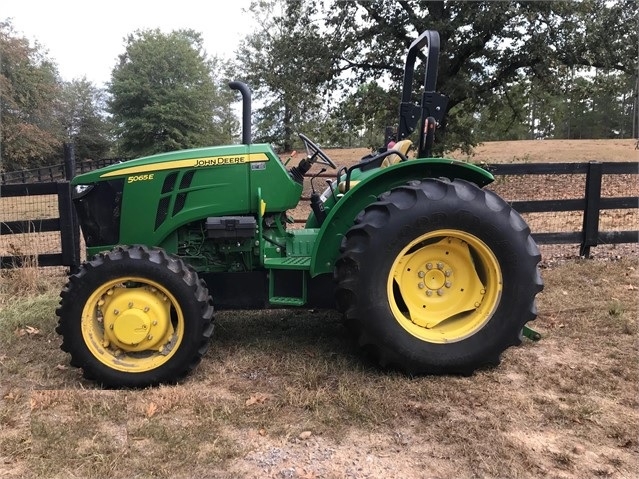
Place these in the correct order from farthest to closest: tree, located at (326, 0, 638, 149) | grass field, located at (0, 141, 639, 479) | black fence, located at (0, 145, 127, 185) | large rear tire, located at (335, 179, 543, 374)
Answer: black fence, located at (0, 145, 127, 185) < tree, located at (326, 0, 638, 149) < large rear tire, located at (335, 179, 543, 374) < grass field, located at (0, 141, 639, 479)

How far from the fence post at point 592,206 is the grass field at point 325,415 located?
7.62 feet

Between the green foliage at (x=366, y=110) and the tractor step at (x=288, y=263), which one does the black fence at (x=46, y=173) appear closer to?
the green foliage at (x=366, y=110)

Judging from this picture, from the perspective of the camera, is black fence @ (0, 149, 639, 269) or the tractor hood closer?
the tractor hood

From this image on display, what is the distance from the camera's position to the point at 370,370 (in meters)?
3.29

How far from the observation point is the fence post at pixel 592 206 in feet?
20.1

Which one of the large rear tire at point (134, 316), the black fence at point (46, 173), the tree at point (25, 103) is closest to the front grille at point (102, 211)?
the large rear tire at point (134, 316)

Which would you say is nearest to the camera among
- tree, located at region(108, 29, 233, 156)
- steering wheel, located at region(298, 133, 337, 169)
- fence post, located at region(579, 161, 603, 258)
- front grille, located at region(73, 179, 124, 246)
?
front grille, located at region(73, 179, 124, 246)

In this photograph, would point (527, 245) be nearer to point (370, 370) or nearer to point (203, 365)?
point (370, 370)

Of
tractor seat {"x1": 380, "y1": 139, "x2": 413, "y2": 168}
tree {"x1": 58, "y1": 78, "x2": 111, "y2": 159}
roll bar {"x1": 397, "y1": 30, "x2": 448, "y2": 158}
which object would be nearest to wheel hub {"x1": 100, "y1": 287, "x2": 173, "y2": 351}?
tractor seat {"x1": 380, "y1": 139, "x2": 413, "y2": 168}

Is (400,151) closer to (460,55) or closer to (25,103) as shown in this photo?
(460,55)

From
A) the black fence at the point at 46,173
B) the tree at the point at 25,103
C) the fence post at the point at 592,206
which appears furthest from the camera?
the tree at the point at 25,103

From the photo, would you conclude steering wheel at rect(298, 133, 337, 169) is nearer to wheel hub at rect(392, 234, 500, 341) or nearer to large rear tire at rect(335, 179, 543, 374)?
large rear tire at rect(335, 179, 543, 374)

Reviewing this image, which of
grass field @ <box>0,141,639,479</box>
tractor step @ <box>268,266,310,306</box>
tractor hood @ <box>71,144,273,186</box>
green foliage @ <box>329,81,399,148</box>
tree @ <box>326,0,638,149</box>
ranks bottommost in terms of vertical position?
grass field @ <box>0,141,639,479</box>

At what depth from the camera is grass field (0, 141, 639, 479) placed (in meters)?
2.37
